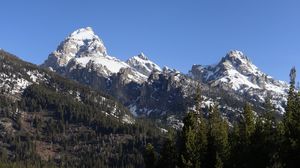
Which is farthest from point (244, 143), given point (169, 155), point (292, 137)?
point (169, 155)

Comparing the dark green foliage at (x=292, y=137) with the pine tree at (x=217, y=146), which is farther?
the pine tree at (x=217, y=146)

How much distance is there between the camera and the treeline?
8938cm

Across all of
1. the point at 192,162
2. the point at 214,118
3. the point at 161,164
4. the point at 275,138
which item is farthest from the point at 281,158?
the point at 161,164

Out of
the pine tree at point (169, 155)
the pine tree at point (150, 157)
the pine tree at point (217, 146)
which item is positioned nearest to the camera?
Result: the pine tree at point (217, 146)

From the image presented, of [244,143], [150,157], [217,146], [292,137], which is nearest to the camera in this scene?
[292,137]

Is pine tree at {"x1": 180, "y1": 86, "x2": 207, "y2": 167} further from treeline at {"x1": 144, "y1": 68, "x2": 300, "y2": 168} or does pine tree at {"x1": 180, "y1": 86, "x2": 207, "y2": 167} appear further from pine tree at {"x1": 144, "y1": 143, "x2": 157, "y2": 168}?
pine tree at {"x1": 144, "y1": 143, "x2": 157, "y2": 168}

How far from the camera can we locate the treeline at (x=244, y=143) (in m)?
89.4

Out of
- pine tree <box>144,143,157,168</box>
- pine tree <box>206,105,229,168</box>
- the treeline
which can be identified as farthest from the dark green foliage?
pine tree <box>144,143,157,168</box>

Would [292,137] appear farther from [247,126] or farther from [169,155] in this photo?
[169,155]

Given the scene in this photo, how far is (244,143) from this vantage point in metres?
102

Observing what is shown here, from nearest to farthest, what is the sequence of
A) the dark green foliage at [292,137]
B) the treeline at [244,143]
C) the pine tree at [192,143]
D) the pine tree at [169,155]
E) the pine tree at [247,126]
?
the dark green foliage at [292,137], the treeline at [244,143], the pine tree at [247,126], the pine tree at [192,143], the pine tree at [169,155]

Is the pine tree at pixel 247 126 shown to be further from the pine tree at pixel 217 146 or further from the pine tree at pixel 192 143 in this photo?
the pine tree at pixel 192 143

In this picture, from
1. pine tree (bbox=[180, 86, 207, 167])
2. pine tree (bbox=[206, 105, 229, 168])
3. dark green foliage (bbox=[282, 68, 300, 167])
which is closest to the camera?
dark green foliage (bbox=[282, 68, 300, 167])

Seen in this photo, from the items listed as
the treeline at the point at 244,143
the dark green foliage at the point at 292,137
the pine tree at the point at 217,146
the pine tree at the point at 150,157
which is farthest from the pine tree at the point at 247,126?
the pine tree at the point at 150,157
